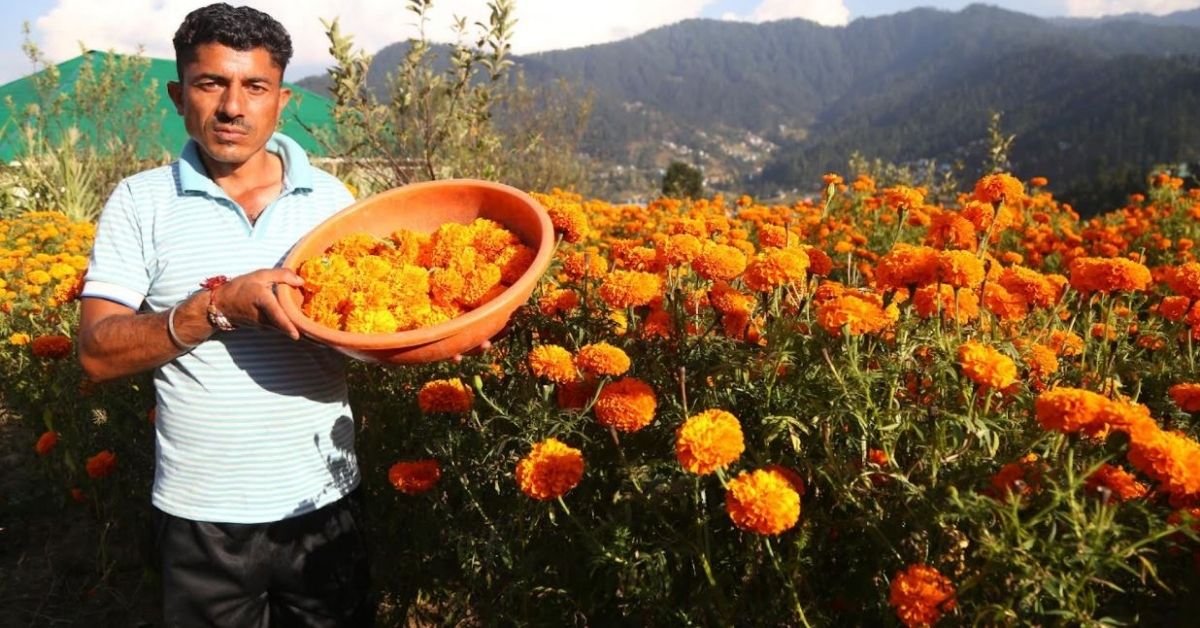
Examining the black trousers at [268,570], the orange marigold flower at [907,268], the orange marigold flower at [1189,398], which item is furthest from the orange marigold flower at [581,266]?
the orange marigold flower at [1189,398]

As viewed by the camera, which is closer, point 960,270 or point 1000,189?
point 960,270

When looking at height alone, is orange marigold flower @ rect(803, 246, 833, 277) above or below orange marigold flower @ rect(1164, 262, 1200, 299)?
above

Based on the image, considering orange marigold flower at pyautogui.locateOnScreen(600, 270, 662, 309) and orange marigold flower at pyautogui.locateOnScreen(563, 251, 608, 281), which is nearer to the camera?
orange marigold flower at pyautogui.locateOnScreen(600, 270, 662, 309)

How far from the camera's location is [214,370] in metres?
1.58

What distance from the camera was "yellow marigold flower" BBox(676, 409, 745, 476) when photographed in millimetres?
1164

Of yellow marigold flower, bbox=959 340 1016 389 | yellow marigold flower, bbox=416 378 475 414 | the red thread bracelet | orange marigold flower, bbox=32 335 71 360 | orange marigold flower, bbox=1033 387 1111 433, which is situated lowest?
orange marigold flower, bbox=32 335 71 360

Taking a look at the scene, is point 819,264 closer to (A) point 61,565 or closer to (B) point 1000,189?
(B) point 1000,189

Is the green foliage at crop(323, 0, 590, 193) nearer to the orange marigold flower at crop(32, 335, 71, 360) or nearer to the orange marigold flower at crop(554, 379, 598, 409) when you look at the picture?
the orange marigold flower at crop(32, 335, 71, 360)

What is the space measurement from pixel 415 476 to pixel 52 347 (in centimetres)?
183

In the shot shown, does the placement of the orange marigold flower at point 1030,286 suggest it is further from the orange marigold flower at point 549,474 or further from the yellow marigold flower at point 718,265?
the orange marigold flower at point 549,474

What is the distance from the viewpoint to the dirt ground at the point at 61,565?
2.56 metres

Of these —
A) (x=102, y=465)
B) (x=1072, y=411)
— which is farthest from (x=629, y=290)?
(x=102, y=465)

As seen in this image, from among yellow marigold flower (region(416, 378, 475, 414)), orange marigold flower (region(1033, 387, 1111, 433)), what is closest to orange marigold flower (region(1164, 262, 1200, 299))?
orange marigold flower (region(1033, 387, 1111, 433))

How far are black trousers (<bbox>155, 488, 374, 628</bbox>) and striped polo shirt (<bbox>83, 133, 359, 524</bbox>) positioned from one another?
5cm
